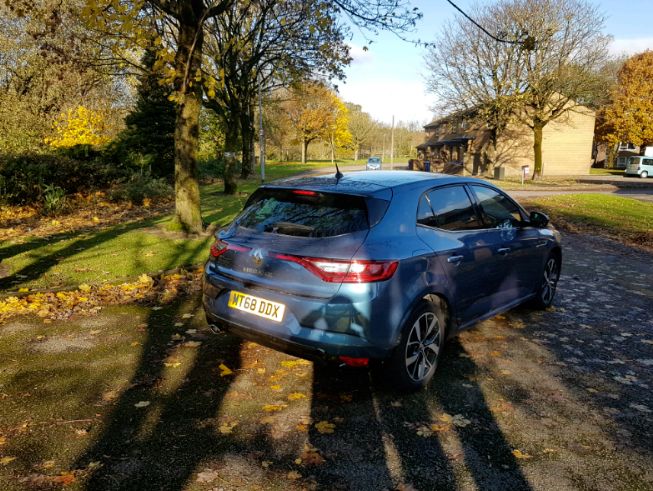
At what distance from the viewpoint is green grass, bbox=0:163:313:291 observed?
6738 mm

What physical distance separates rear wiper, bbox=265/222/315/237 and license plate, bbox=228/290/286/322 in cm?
54

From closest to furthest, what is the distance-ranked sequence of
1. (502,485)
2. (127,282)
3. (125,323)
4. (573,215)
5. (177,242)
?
(502,485) < (125,323) < (127,282) < (177,242) < (573,215)

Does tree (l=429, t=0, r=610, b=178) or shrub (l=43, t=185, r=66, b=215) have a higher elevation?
tree (l=429, t=0, r=610, b=178)

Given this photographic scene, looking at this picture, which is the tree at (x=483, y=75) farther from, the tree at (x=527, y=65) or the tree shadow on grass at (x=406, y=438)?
the tree shadow on grass at (x=406, y=438)

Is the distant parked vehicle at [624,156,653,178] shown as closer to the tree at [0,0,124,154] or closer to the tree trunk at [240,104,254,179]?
the tree trunk at [240,104,254,179]

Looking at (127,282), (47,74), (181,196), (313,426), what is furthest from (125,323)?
(47,74)

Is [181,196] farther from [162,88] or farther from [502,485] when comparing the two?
[162,88]

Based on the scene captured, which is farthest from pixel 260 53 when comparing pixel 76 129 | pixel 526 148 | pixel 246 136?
pixel 526 148

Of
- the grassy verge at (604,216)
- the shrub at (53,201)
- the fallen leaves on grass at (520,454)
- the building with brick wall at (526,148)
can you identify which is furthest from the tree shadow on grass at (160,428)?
the building with brick wall at (526,148)

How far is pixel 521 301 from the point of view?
206 inches

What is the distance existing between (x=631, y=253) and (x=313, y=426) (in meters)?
9.26

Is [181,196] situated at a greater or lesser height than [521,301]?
greater

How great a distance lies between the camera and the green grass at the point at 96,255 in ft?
22.1

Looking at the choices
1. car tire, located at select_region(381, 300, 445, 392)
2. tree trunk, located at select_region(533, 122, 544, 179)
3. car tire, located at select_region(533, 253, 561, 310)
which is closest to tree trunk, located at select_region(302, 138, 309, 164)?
tree trunk, located at select_region(533, 122, 544, 179)
